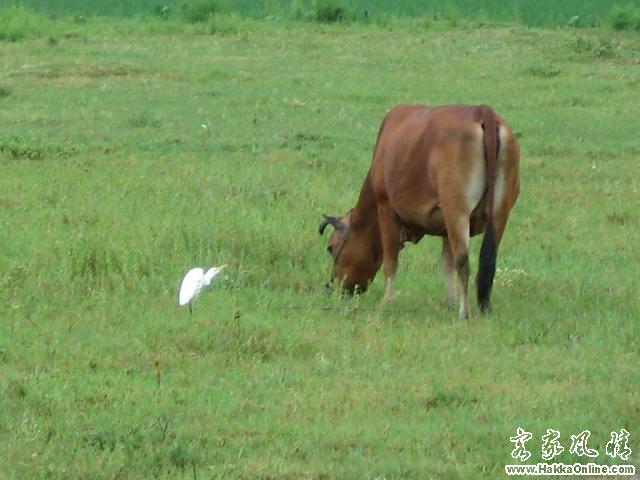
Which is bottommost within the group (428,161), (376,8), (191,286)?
(376,8)

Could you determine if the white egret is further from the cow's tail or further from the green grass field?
the cow's tail

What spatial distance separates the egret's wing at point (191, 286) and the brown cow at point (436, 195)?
4.14 ft

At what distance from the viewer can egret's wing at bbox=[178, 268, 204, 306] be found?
7.46 metres

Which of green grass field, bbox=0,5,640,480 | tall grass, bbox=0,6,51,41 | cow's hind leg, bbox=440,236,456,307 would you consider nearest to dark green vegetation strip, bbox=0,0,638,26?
tall grass, bbox=0,6,51,41

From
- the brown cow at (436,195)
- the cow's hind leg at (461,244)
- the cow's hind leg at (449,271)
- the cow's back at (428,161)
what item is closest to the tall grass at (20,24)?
the brown cow at (436,195)

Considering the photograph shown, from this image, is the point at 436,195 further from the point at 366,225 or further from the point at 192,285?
the point at 192,285

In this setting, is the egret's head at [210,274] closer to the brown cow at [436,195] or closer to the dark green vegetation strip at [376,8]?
the brown cow at [436,195]

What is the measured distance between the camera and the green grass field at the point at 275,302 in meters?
5.55

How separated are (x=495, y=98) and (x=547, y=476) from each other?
11545mm

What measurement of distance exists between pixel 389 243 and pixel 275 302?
943 mm

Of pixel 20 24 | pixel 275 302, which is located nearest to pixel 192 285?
pixel 275 302

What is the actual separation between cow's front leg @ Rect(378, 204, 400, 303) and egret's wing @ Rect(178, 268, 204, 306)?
127 centimetres

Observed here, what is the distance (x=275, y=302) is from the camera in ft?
25.8

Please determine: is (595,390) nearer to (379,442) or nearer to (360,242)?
(379,442)
